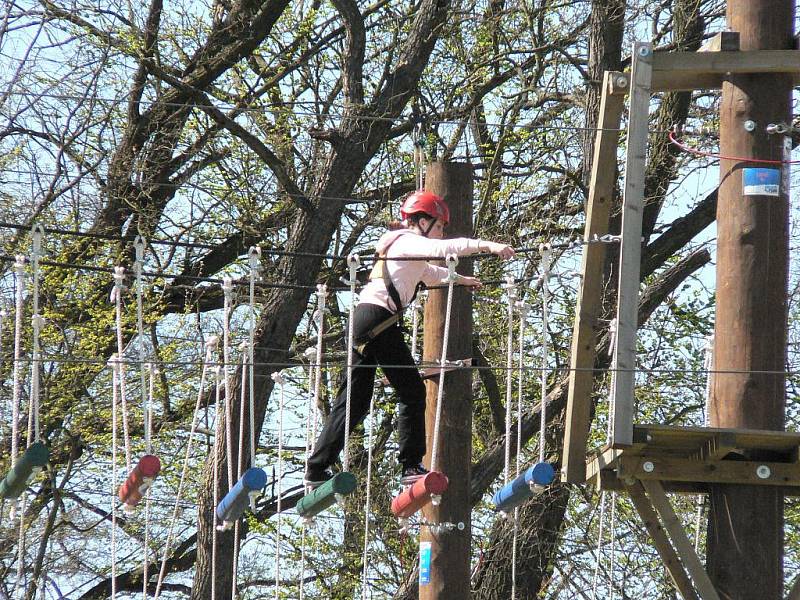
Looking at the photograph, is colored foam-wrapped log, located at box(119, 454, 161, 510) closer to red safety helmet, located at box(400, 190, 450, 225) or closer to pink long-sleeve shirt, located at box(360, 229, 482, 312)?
pink long-sleeve shirt, located at box(360, 229, 482, 312)

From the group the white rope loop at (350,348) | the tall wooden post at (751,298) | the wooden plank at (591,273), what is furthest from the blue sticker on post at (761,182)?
the white rope loop at (350,348)

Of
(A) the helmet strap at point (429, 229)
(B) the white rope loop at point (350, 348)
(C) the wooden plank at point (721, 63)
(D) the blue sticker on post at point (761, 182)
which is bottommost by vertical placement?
(B) the white rope loop at point (350, 348)

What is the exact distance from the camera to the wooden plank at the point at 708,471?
214 inches

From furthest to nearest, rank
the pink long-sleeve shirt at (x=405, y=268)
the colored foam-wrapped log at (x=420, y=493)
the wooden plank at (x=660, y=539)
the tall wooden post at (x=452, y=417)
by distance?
the tall wooden post at (x=452, y=417) < the pink long-sleeve shirt at (x=405, y=268) < the colored foam-wrapped log at (x=420, y=493) < the wooden plank at (x=660, y=539)

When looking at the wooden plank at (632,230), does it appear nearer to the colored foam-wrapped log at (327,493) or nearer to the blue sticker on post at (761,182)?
the blue sticker on post at (761,182)

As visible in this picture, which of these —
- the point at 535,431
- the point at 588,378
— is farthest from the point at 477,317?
the point at 588,378

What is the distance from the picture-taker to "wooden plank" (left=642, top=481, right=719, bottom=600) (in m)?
5.33

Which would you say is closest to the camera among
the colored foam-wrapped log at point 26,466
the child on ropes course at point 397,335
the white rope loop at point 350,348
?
the colored foam-wrapped log at point 26,466

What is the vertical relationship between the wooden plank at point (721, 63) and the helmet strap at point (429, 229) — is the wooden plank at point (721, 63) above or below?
above

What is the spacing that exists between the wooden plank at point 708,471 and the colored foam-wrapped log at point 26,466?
2.23 m

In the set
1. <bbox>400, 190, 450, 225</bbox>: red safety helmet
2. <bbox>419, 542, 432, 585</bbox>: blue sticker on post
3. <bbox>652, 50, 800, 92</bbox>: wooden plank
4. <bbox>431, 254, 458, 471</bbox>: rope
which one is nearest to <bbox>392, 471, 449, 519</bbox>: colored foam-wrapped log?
<bbox>431, 254, 458, 471</bbox>: rope

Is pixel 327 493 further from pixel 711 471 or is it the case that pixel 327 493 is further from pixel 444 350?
pixel 711 471

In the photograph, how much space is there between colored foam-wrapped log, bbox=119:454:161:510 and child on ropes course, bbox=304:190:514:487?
814 millimetres

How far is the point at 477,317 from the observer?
11.9 m
